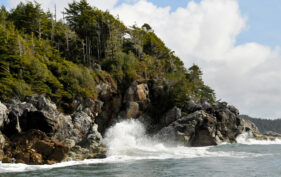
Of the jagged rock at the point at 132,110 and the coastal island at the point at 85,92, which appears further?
the jagged rock at the point at 132,110

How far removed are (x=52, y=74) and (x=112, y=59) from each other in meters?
15.8

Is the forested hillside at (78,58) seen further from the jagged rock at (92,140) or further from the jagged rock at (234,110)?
the jagged rock at (92,140)

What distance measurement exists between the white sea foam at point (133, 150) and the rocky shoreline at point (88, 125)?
4.00ft

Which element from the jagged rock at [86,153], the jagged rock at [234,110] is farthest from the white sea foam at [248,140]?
the jagged rock at [86,153]

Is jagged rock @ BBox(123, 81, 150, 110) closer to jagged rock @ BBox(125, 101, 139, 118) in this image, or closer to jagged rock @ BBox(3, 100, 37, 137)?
jagged rock @ BBox(125, 101, 139, 118)

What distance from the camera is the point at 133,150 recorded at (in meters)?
31.5

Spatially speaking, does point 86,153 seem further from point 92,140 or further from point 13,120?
point 13,120

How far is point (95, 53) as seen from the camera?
201 feet

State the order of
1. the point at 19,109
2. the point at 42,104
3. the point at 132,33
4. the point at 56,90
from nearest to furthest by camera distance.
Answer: the point at 19,109, the point at 42,104, the point at 56,90, the point at 132,33

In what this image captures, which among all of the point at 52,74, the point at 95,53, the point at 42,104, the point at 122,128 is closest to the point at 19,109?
the point at 42,104

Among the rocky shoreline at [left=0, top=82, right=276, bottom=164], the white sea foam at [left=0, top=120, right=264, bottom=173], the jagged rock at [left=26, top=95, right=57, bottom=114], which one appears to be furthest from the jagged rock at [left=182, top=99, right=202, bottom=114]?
the jagged rock at [left=26, top=95, right=57, bottom=114]

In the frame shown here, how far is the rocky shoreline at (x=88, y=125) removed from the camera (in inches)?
920

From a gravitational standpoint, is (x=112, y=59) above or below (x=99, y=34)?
below

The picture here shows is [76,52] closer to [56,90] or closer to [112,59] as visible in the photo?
[112,59]
